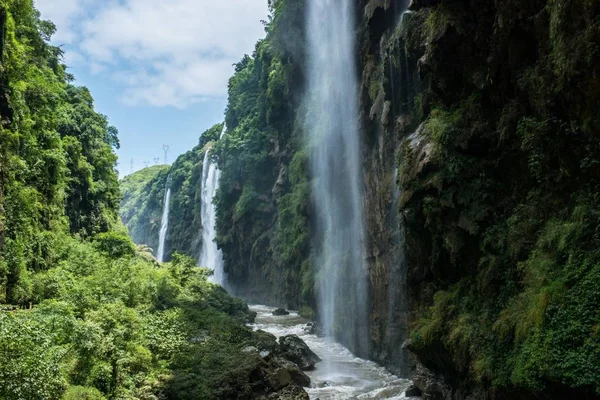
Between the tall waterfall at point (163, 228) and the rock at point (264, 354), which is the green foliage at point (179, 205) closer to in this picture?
the tall waterfall at point (163, 228)

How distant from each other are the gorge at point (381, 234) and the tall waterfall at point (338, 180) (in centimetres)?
18

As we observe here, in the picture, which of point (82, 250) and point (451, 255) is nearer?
point (451, 255)

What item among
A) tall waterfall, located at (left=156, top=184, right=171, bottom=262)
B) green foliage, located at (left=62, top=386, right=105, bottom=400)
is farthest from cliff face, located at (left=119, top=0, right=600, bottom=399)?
tall waterfall, located at (left=156, top=184, right=171, bottom=262)

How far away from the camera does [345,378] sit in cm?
1861

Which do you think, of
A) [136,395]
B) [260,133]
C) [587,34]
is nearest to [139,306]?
[136,395]

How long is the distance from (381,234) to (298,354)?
6445 mm

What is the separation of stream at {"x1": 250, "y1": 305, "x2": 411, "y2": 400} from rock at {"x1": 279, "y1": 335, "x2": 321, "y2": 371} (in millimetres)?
323

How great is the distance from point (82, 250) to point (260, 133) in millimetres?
27660

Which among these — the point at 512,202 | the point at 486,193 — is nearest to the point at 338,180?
the point at 486,193

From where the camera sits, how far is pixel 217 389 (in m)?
Result: 13.7

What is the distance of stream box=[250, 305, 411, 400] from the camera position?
1619 cm

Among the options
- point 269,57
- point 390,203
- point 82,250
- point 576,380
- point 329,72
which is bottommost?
point 576,380

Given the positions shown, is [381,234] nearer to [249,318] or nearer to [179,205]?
[249,318]

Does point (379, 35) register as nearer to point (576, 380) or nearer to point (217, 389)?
point (217, 389)
